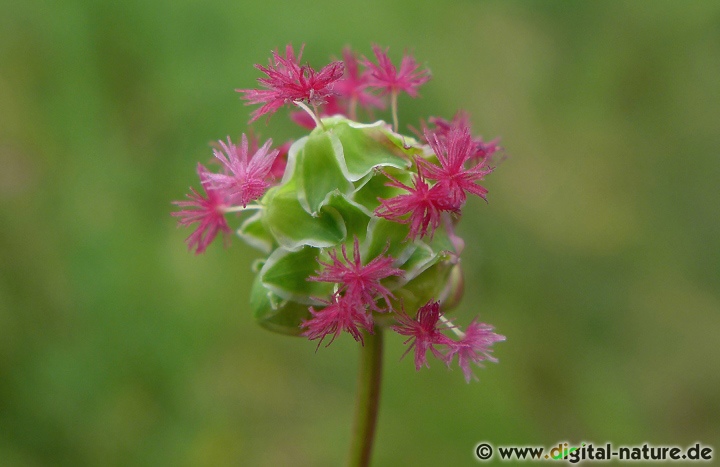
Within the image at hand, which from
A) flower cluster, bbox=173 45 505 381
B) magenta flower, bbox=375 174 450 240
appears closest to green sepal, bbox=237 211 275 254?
flower cluster, bbox=173 45 505 381

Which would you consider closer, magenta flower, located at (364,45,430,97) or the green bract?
the green bract

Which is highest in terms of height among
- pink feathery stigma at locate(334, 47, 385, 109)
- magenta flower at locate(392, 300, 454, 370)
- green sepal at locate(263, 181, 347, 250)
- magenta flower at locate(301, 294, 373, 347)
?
pink feathery stigma at locate(334, 47, 385, 109)

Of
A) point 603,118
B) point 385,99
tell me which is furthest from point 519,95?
point 385,99

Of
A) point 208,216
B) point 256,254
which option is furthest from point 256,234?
point 256,254

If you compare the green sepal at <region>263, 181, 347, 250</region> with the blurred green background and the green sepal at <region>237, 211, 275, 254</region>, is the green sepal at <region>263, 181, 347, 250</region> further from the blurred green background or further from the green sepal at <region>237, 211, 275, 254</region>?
the blurred green background

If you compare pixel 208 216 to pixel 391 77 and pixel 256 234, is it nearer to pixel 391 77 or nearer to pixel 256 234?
pixel 256 234

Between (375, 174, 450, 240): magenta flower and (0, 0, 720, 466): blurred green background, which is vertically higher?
(375, 174, 450, 240): magenta flower

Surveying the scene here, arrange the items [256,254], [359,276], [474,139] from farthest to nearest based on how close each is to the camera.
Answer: [256,254], [474,139], [359,276]
